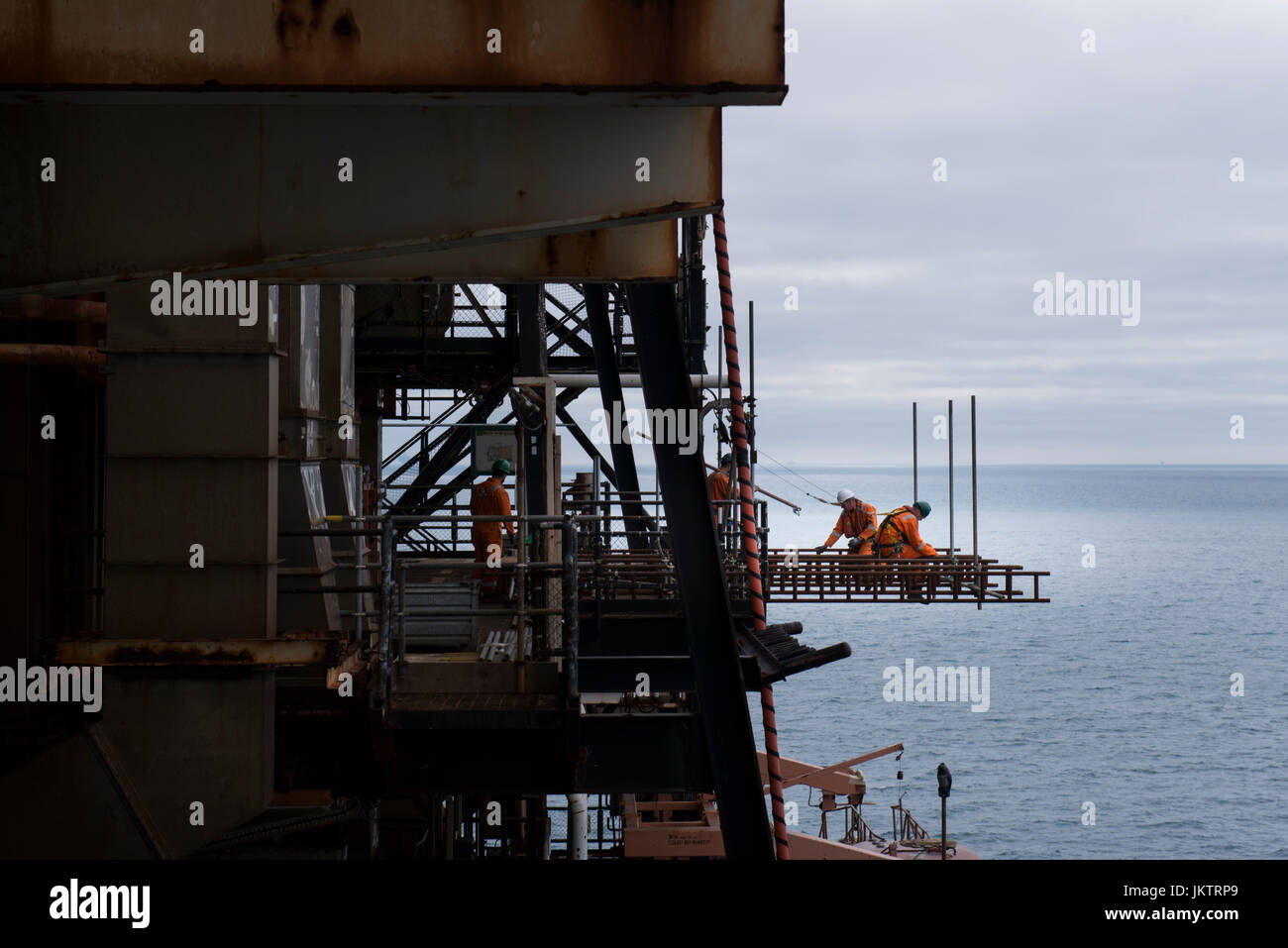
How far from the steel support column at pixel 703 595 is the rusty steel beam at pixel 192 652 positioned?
2.97m

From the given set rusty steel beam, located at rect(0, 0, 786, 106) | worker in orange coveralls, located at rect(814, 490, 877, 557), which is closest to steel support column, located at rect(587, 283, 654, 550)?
rusty steel beam, located at rect(0, 0, 786, 106)

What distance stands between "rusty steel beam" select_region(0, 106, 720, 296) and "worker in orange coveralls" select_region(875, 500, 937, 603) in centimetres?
2573

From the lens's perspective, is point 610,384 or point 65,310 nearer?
point 65,310

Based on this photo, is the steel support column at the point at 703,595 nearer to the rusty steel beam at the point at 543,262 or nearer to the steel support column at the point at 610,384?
the rusty steel beam at the point at 543,262

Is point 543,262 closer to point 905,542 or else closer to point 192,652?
point 192,652

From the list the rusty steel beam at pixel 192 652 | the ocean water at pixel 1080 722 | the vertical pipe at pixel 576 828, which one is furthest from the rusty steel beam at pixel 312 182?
the ocean water at pixel 1080 722

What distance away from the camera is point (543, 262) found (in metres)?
6.67

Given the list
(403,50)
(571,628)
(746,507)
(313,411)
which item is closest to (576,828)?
(313,411)

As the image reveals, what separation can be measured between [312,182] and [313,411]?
7320mm

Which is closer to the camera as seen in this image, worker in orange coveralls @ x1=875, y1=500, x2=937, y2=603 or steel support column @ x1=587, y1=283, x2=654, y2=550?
steel support column @ x1=587, y1=283, x2=654, y2=550

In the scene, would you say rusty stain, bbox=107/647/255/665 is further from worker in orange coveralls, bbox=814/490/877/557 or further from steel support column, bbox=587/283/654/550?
worker in orange coveralls, bbox=814/490/877/557

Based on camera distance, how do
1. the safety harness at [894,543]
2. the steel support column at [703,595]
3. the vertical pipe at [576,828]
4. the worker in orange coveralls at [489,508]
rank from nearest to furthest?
the steel support column at [703,595], the worker in orange coveralls at [489,508], the vertical pipe at [576,828], the safety harness at [894,543]

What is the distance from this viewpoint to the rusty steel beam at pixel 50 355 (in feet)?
29.9

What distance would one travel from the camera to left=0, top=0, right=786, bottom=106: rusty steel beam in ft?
17.4
